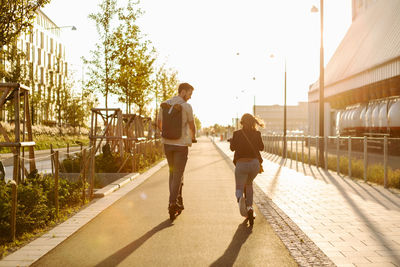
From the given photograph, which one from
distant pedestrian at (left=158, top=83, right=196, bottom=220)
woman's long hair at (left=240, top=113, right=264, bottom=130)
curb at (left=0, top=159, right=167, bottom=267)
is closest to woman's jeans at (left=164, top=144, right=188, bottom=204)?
distant pedestrian at (left=158, top=83, right=196, bottom=220)

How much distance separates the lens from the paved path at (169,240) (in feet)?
15.7

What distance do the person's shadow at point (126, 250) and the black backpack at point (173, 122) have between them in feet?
4.25

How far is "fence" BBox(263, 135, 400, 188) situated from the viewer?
11.5 m

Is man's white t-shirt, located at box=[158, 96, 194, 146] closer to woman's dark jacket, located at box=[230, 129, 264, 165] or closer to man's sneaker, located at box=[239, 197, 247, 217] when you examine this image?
woman's dark jacket, located at box=[230, 129, 264, 165]

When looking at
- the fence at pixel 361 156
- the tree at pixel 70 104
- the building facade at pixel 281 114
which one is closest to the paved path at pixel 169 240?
the fence at pixel 361 156

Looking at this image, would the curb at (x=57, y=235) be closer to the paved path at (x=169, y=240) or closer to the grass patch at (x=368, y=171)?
the paved path at (x=169, y=240)

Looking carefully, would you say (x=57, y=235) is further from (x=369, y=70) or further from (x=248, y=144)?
(x=369, y=70)

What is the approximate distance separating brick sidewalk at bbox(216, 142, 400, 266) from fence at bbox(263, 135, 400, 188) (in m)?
0.39

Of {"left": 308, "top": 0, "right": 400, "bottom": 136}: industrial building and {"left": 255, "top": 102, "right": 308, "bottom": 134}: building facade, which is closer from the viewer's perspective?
{"left": 308, "top": 0, "right": 400, "bottom": 136}: industrial building

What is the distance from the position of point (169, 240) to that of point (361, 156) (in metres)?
8.76

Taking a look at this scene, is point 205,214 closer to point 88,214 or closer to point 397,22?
point 88,214

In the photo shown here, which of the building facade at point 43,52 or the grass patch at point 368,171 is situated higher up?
the building facade at point 43,52

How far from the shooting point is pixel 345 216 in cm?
728

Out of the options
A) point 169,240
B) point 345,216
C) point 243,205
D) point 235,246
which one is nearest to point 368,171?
point 345,216
